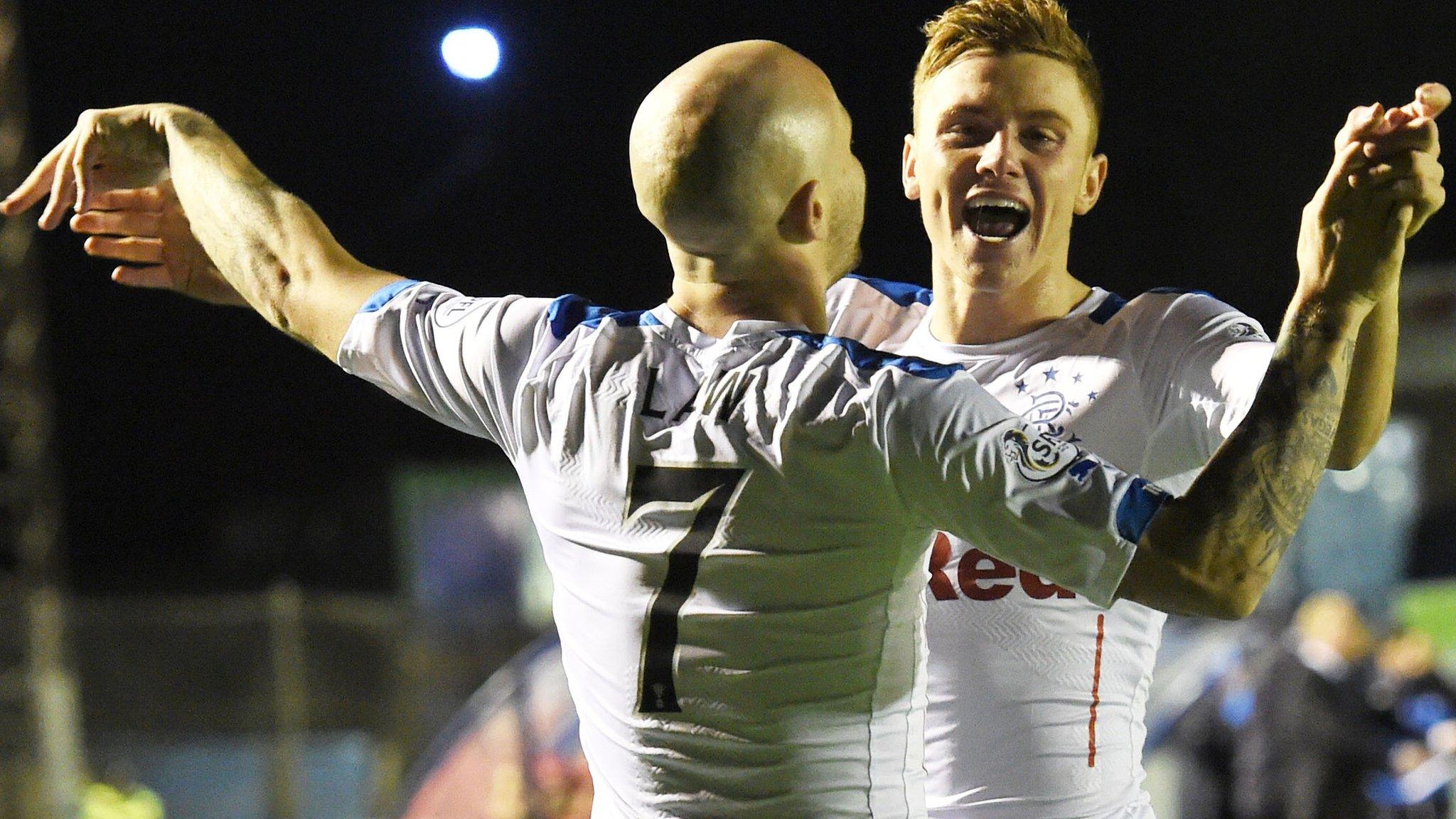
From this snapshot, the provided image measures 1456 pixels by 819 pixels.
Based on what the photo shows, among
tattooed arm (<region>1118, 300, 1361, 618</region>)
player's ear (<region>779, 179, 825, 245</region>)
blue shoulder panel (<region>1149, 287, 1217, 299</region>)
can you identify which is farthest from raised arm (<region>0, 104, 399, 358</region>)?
blue shoulder panel (<region>1149, 287, 1217, 299</region>)

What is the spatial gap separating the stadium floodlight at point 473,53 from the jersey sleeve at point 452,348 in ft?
4.88

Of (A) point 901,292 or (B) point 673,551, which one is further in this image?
(A) point 901,292

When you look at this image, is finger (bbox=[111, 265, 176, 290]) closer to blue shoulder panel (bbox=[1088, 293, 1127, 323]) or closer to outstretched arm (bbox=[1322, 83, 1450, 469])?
blue shoulder panel (bbox=[1088, 293, 1127, 323])

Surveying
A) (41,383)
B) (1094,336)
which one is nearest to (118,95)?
(41,383)

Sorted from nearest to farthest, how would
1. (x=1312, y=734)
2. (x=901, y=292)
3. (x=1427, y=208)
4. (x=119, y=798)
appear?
(x=1427, y=208), (x=901, y=292), (x=1312, y=734), (x=119, y=798)

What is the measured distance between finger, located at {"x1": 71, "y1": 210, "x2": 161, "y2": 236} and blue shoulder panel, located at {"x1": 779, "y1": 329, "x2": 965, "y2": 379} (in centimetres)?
107

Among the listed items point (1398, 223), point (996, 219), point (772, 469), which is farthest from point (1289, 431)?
point (996, 219)

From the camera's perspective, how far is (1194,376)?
221cm

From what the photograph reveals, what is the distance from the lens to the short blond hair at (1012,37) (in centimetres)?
242

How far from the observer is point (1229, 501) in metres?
1.58

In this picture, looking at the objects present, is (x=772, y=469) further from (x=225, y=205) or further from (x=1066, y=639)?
(x=225, y=205)

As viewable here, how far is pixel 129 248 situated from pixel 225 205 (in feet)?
1.01

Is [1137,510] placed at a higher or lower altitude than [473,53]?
lower

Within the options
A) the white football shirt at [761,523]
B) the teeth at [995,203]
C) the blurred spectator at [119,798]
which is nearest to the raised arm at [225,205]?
the white football shirt at [761,523]
